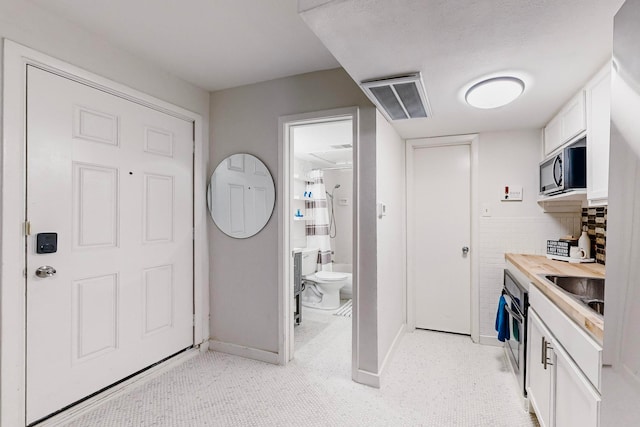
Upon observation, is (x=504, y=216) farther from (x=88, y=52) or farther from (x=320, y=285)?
(x=88, y=52)

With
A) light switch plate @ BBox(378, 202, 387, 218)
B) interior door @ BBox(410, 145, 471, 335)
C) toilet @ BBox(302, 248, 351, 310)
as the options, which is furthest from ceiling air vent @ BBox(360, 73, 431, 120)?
toilet @ BBox(302, 248, 351, 310)

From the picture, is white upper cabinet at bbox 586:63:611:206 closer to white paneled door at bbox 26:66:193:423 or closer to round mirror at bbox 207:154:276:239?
round mirror at bbox 207:154:276:239

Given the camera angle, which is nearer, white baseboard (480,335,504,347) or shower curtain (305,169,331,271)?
white baseboard (480,335,504,347)

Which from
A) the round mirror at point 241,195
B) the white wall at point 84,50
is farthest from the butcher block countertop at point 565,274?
the white wall at point 84,50

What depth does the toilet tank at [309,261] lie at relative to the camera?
4.28m

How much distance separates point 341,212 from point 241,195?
290cm

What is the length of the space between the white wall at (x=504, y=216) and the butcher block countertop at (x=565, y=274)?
21 centimetres

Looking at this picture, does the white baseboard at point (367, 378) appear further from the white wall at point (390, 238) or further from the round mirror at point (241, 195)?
the round mirror at point (241, 195)

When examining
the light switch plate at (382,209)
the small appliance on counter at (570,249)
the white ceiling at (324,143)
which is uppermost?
the white ceiling at (324,143)

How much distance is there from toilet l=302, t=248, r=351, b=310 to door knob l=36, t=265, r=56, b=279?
2.71 meters

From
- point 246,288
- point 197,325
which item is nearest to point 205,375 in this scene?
point 197,325

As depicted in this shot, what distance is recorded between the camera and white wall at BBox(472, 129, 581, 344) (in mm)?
2871

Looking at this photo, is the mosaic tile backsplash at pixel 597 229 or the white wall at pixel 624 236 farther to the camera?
the mosaic tile backsplash at pixel 597 229

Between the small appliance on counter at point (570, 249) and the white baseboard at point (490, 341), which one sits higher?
the small appliance on counter at point (570, 249)
